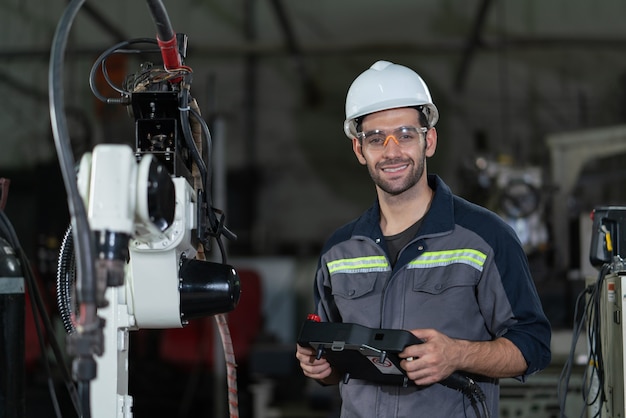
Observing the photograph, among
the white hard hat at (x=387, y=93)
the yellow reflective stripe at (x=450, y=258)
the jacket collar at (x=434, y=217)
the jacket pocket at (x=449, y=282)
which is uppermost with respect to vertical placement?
the white hard hat at (x=387, y=93)

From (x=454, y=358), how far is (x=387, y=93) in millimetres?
584

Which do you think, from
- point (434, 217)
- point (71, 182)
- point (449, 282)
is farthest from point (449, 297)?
point (71, 182)

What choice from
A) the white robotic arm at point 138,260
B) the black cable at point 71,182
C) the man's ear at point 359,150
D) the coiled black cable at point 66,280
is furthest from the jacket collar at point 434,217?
the black cable at point 71,182

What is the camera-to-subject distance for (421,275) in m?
1.56

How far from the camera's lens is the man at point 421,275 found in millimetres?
1480

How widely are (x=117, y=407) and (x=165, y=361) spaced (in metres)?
4.21

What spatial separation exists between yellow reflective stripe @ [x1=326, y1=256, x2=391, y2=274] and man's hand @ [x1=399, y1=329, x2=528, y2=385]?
0.89ft

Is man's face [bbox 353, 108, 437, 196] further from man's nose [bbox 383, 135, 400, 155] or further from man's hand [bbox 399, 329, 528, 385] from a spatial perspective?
man's hand [bbox 399, 329, 528, 385]

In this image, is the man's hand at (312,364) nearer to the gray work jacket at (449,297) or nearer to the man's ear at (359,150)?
the gray work jacket at (449,297)

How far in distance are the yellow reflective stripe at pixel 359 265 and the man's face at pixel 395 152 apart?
15 cm

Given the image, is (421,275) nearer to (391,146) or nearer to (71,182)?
(391,146)

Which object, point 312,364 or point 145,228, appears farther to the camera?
point 312,364

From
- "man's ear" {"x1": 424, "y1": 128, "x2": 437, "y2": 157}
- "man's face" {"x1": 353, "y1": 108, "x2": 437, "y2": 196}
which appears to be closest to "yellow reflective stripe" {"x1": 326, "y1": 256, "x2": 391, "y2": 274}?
"man's face" {"x1": 353, "y1": 108, "x2": 437, "y2": 196}

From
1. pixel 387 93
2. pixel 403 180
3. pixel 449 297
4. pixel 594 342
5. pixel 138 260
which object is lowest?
pixel 594 342
